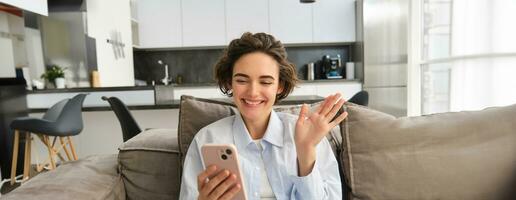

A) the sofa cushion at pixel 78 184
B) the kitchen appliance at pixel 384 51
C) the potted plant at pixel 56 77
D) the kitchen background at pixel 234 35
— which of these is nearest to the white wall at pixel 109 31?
the kitchen background at pixel 234 35

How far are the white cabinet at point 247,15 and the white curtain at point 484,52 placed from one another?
2679mm

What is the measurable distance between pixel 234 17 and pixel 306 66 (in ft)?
4.22

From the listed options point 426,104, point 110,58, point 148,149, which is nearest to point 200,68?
point 110,58

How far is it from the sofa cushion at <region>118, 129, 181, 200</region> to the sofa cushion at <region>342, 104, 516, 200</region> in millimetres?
610

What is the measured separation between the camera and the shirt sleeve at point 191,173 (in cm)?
100

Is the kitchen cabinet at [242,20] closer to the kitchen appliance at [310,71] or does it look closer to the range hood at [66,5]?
the kitchen appliance at [310,71]

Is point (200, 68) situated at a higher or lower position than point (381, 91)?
higher

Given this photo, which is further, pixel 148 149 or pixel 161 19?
pixel 161 19

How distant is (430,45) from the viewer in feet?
9.63

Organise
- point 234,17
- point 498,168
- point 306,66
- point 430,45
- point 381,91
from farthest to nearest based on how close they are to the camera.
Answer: point 306,66 < point 234,17 < point 381,91 < point 430,45 < point 498,168

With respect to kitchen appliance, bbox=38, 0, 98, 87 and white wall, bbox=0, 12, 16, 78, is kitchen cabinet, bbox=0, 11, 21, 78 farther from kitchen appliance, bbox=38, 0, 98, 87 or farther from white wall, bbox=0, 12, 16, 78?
kitchen appliance, bbox=38, 0, 98, 87

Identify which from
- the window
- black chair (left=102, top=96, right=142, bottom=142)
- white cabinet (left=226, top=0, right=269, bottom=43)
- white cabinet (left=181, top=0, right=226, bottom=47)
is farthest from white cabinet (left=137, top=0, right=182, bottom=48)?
the window

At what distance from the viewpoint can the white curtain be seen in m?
1.94

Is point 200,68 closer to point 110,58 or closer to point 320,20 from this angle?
point 110,58
